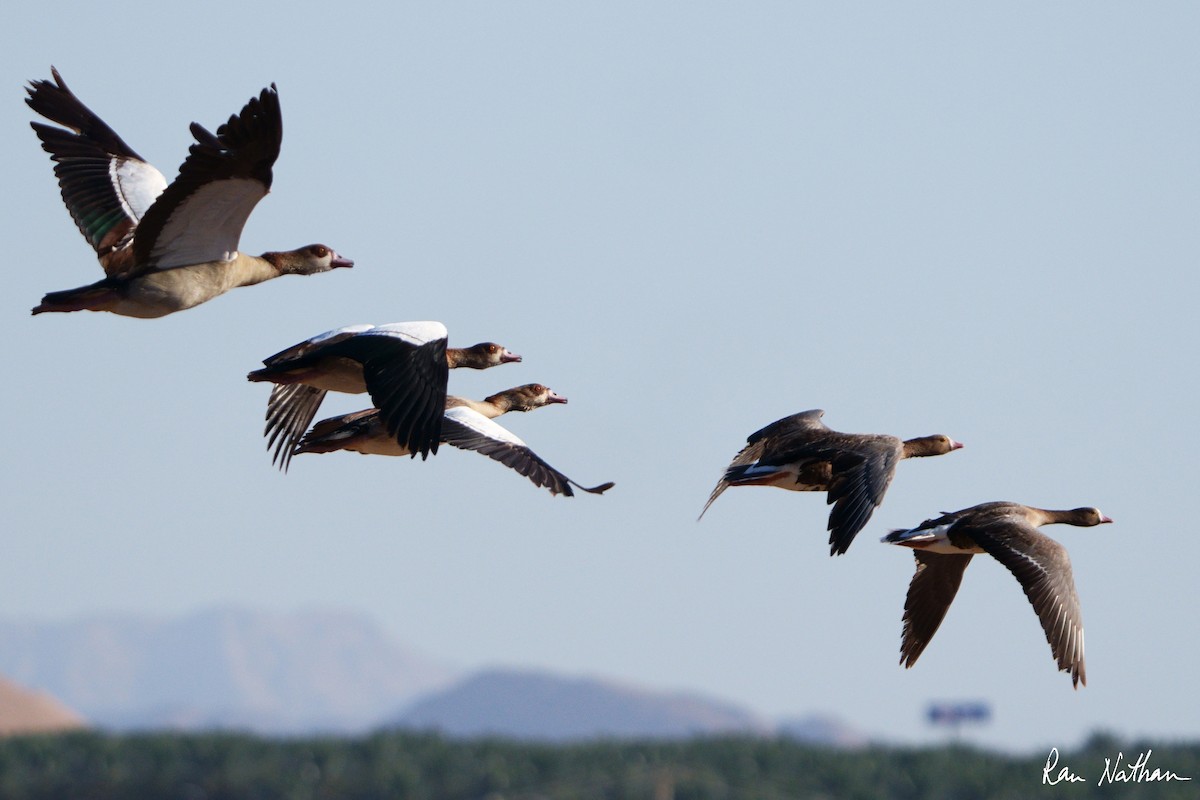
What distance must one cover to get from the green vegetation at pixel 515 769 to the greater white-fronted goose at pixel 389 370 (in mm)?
37197

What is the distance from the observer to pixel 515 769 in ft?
190

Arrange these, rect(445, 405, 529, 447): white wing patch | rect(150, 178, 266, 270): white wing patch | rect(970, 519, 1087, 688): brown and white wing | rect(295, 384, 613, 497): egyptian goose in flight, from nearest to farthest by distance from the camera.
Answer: rect(970, 519, 1087, 688): brown and white wing, rect(150, 178, 266, 270): white wing patch, rect(295, 384, 613, 497): egyptian goose in flight, rect(445, 405, 529, 447): white wing patch

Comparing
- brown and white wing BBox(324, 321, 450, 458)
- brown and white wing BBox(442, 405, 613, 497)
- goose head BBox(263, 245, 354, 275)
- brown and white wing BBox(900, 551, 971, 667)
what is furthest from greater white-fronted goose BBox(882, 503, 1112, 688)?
goose head BBox(263, 245, 354, 275)

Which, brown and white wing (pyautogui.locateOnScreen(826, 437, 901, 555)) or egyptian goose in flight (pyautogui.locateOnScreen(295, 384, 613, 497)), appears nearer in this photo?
brown and white wing (pyautogui.locateOnScreen(826, 437, 901, 555))

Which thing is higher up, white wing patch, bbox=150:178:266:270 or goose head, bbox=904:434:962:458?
white wing patch, bbox=150:178:266:270

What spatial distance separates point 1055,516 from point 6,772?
48.8 m

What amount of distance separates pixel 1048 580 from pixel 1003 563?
1.42ft

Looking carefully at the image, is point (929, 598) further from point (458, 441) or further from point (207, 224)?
point (207, 224)

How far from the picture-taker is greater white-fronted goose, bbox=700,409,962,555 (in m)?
15.1

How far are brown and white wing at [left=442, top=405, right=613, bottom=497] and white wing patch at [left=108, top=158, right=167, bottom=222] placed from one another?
3505 millimetres

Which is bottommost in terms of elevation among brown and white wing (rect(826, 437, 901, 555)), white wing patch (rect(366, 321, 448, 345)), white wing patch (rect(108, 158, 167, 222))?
brown and white wing (rect(826, 437, 901, 555))

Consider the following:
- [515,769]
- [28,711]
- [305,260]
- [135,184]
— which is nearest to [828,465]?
[305,260]
